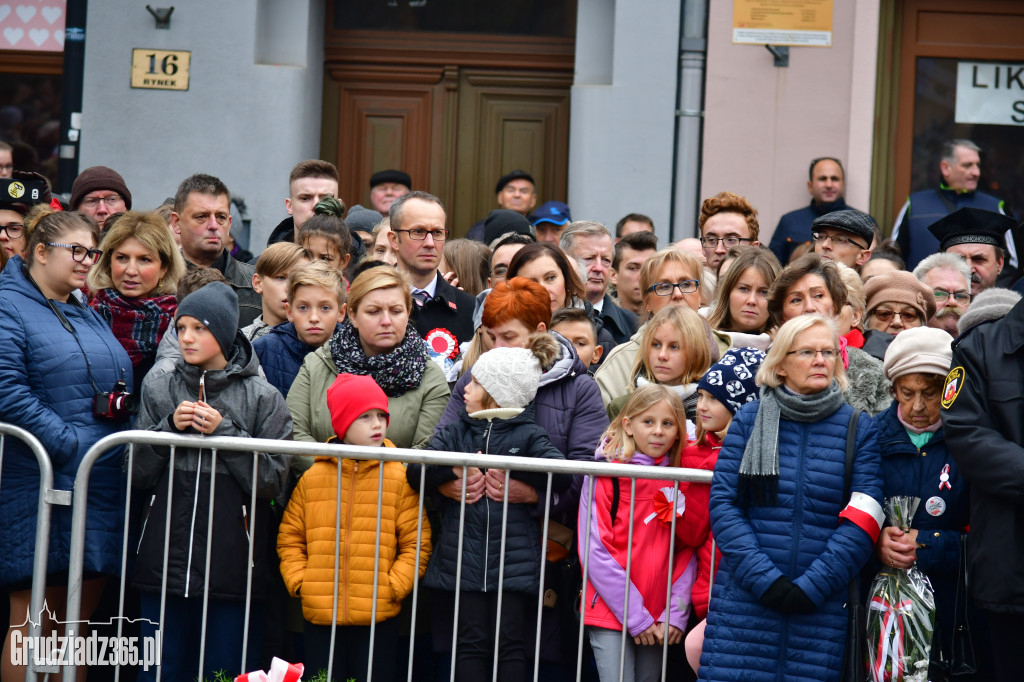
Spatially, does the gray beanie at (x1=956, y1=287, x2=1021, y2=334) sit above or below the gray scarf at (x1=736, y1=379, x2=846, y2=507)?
above

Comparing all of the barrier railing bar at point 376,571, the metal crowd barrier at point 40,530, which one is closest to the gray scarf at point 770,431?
the barrier railing bar at point 376,571

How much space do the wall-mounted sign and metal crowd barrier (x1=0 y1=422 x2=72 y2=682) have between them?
5.36 metres

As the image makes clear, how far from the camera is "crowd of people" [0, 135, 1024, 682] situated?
4383 mm

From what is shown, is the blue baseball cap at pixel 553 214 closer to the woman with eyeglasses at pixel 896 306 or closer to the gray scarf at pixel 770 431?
the woman with eyeglasses at pixel 896 306

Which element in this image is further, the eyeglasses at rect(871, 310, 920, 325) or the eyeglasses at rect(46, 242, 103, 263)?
the eyeglasses at rect(871, 310, 920, 325)

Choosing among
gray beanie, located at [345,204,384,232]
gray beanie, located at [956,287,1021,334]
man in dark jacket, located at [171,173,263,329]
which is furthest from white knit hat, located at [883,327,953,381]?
gray beanie, located at [345,204,384,232]

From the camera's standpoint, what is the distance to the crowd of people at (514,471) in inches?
173

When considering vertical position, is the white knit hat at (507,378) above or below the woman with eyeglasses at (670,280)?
below

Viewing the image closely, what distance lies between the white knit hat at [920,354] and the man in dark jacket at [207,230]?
353 cm

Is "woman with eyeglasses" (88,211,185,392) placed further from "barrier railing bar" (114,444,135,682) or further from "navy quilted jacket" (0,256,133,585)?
"barrier railing bar" (114,444,135,682)

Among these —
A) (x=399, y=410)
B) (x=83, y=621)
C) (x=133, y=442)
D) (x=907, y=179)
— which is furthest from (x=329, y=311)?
(x=907, y=179)

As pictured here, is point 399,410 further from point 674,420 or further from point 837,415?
point 837,415

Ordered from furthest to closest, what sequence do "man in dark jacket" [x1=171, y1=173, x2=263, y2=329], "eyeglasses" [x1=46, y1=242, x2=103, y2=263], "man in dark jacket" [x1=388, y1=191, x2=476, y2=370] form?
"man in dark jacket" [x1=171, y1=173, x2=263, y2=329] < "man in dark jacket" [x1=388, y1=191, x2=476, y2=370] < "eyeglasses" [x1=46, y1=242, x2=103, y2=263]

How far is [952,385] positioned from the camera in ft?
14.4
